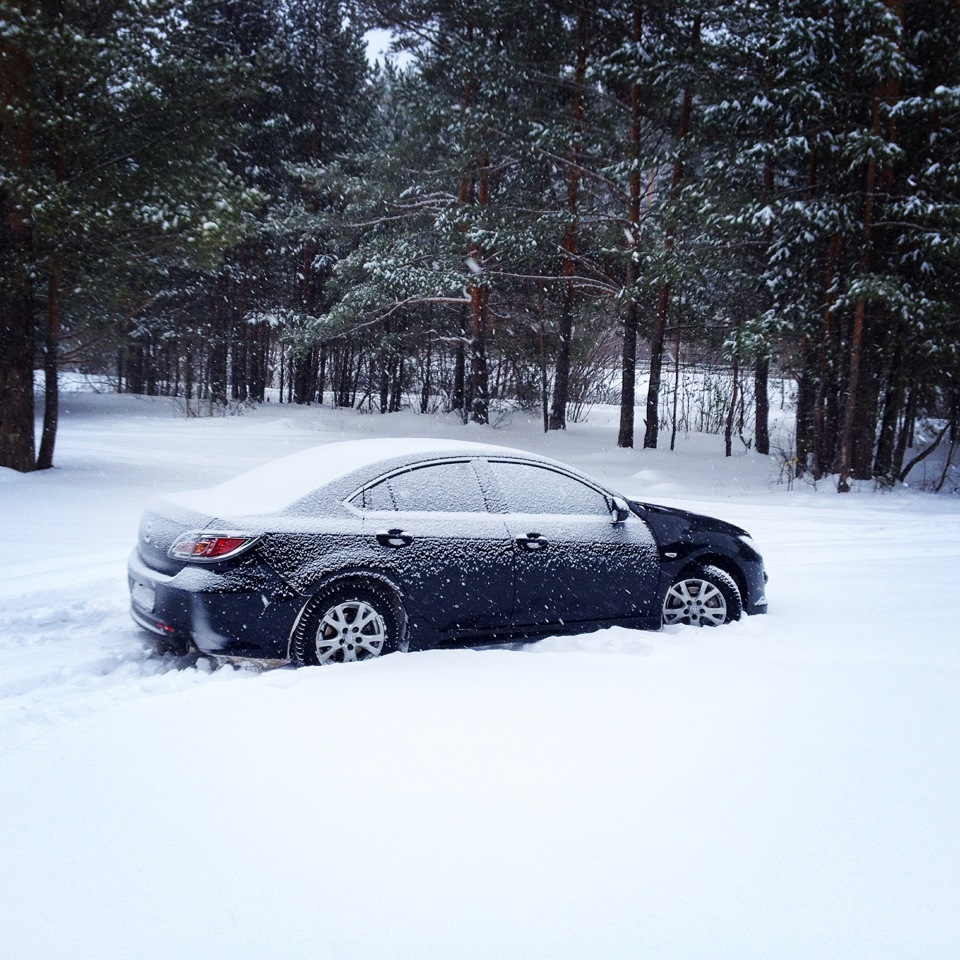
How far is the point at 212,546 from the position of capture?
486 cm

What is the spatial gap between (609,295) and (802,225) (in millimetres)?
7134

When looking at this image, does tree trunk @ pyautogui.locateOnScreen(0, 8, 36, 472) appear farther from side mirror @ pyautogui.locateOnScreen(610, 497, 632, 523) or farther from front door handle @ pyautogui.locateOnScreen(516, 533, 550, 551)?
side mirror @ pyautogui.locateOnScreen(610, 497, 632, 523)

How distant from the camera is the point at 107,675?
5105mm

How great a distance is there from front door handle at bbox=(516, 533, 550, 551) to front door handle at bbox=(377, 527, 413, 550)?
0.80 m

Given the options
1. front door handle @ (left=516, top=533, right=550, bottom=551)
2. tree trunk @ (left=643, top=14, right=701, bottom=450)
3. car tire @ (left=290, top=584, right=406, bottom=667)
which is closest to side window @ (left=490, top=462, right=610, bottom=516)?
front door handle @ (left=516, top=533, right=550, bottom=551)

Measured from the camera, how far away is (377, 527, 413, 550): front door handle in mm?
5164

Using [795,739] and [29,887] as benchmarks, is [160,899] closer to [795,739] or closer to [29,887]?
[29,887]

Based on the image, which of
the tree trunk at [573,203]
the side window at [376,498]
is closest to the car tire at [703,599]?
the side window at [376,498]

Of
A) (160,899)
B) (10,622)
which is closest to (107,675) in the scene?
(10,622)

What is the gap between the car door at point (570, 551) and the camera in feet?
18.3

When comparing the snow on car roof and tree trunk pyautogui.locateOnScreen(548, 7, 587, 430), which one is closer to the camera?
the snow on car roof

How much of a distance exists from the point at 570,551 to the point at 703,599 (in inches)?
49.6

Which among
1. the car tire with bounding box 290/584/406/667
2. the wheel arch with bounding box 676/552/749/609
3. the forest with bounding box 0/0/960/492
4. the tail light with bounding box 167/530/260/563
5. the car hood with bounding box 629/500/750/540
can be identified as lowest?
the car tire with bounding box 290/584/406/667

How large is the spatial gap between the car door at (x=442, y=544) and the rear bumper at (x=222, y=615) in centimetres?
72
